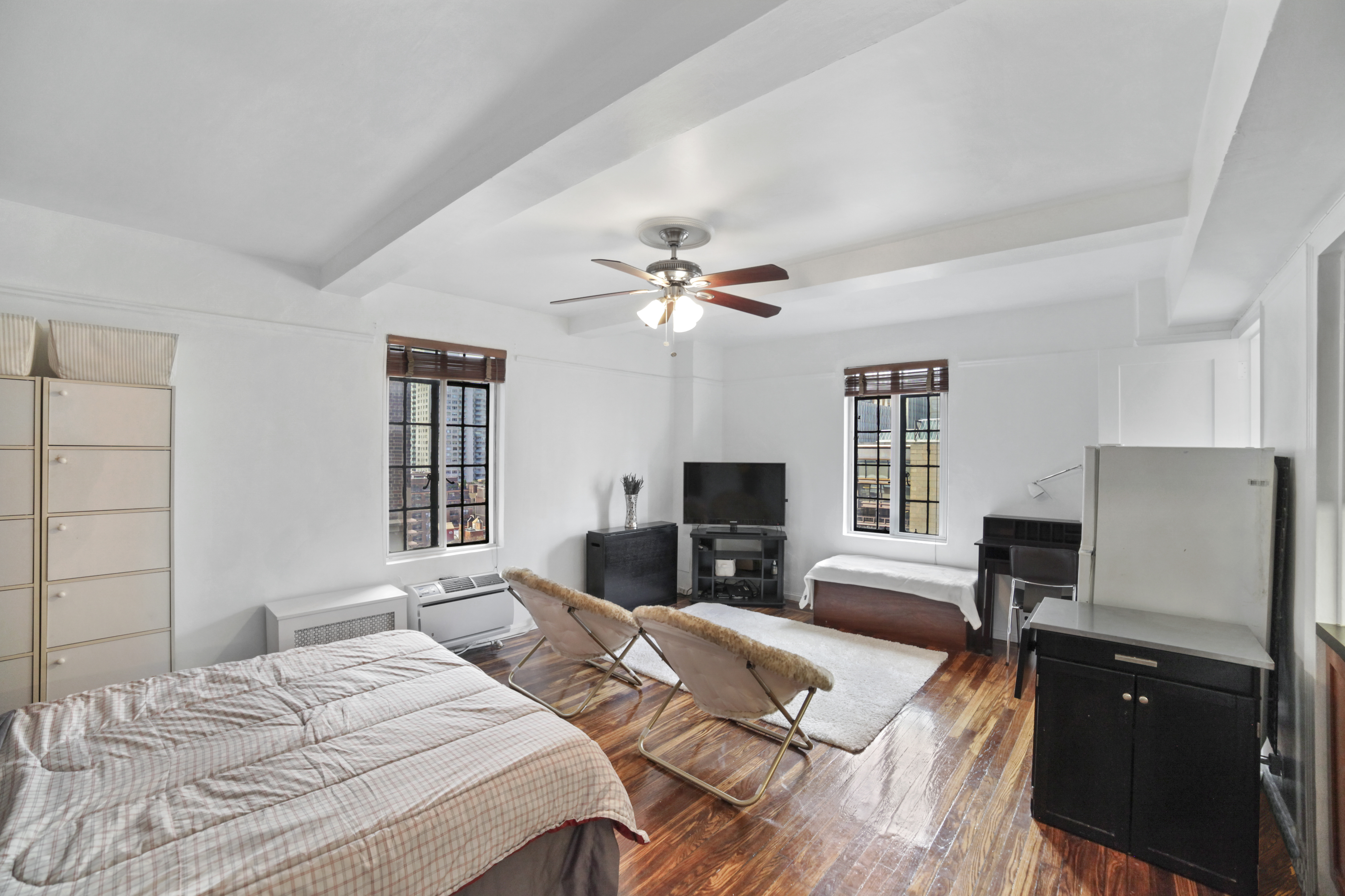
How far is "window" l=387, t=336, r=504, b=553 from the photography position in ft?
14.2

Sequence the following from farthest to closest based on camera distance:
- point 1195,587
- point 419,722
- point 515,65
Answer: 1. point 1195,587
2. point 419,722
3. point 515,65

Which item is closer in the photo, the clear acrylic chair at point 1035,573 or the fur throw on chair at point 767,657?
the fur throw on chair at point 767,657

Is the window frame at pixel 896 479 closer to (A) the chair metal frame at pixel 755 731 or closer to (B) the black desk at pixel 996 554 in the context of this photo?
(B) the black desk at pixel 996 554

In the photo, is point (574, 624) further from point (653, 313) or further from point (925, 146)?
point (925, 146)

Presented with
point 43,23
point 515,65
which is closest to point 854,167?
point 515,65

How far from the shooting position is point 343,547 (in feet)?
12.9

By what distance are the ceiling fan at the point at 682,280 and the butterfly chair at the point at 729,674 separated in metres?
1.56

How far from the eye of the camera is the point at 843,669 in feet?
13.5

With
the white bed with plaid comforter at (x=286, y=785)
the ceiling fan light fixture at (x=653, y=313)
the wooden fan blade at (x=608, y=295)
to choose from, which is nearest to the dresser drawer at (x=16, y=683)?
the white bed with plaid comforter at (x=286, y=785)

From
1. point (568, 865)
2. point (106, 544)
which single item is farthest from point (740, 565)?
point (106, 544)

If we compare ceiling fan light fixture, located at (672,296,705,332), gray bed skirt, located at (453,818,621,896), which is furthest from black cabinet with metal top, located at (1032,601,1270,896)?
ceiling fan light fixture, located at (672,296,705,332)

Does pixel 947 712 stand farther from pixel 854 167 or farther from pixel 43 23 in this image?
pixel 43 23

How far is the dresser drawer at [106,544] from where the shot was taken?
8.75ft

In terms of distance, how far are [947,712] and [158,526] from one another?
446 cm
